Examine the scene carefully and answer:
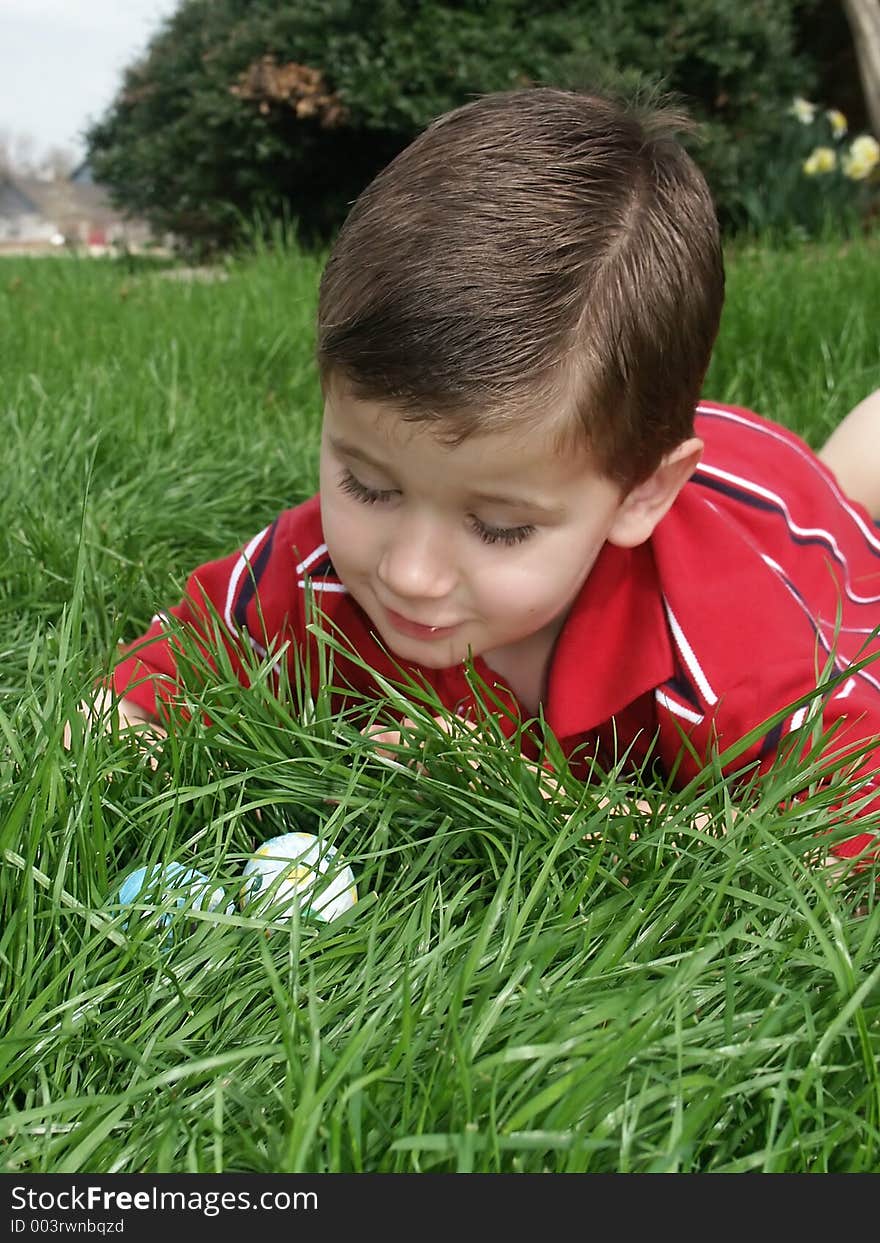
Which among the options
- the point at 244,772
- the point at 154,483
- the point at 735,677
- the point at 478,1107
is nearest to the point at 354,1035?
the point at 478,1107

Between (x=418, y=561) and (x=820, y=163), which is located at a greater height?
(x=418, y=561)

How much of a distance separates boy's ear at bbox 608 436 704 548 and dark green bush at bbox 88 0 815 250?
4302 millimetres

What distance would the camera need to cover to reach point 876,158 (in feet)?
20.3

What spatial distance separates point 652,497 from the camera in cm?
177

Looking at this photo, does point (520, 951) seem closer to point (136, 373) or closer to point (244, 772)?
point (244, 772)

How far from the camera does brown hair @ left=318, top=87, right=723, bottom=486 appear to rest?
147 centimetres

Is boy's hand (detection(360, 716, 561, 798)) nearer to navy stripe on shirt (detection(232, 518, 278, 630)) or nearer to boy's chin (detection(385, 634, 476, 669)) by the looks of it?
boy's chin (detection(385, 634, 476, 669))

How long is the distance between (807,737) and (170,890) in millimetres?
805

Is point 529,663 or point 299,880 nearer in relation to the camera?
point 299,880

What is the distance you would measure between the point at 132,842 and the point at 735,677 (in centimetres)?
85

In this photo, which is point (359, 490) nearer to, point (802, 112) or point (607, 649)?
point (607, 649)

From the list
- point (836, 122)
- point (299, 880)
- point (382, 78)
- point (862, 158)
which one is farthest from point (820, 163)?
point (299, 880)

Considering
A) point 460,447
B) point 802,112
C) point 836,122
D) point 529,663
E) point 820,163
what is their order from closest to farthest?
point 460,447, point 529,663, point 820,163, point 836,122, point 802,112

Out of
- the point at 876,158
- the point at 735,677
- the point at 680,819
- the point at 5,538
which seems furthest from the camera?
the point at 876,158
